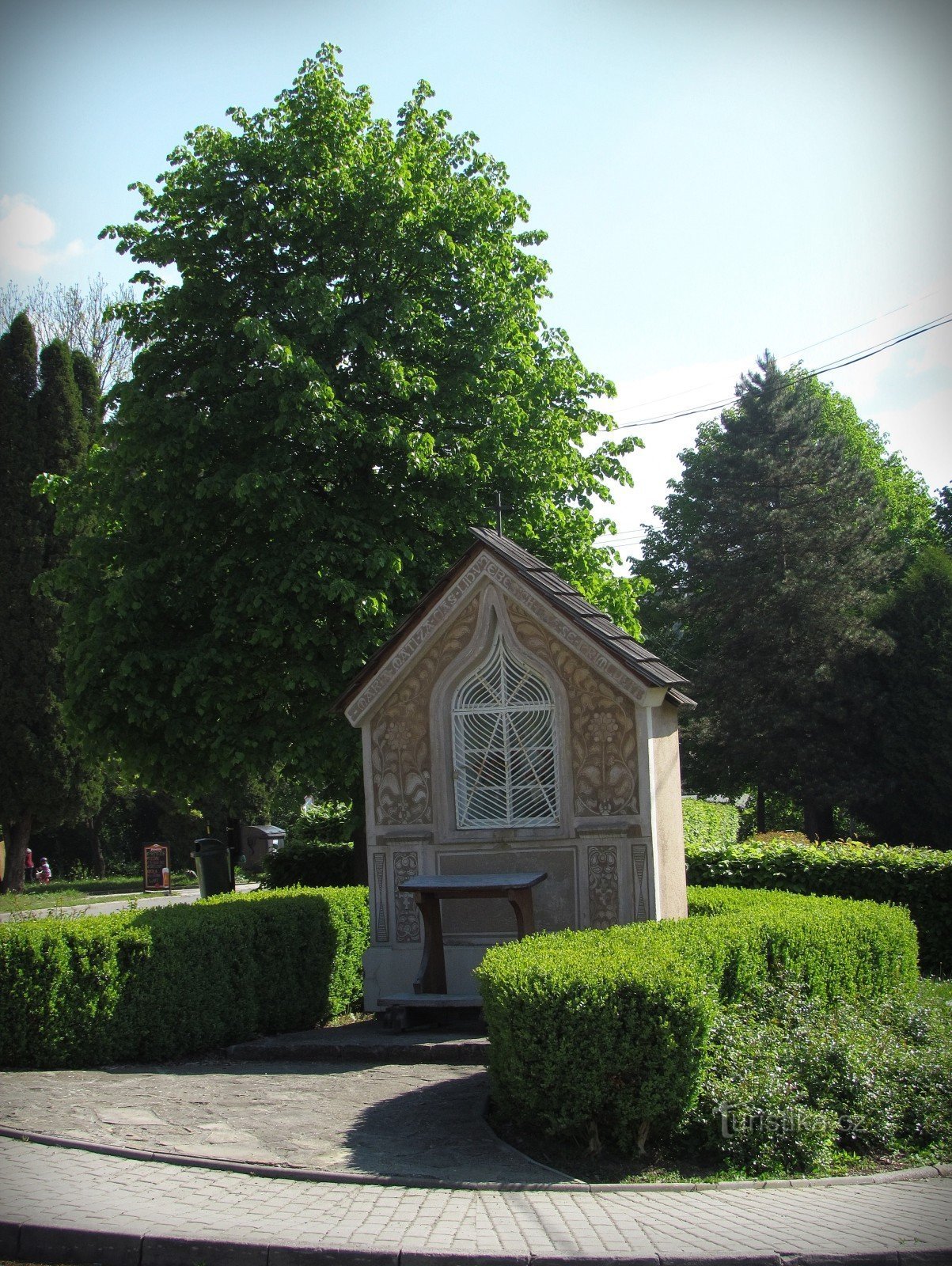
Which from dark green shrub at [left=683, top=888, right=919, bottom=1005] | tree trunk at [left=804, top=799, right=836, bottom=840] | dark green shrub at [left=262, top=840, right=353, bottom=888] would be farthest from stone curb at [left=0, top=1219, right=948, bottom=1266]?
tree trunk at [left=804, top=799, right=836, bottom=840]

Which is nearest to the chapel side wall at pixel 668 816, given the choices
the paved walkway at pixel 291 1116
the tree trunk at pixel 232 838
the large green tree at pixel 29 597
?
the paved walkway at pixel 291 1116

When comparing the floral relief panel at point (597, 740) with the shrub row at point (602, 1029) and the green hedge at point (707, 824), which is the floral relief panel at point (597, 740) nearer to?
the shrub row at point (602, 1029)

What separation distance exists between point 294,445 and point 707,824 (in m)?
13.8

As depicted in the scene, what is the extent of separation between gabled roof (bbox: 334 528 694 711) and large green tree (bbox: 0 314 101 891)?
23.9 metres

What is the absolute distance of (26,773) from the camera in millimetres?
34219

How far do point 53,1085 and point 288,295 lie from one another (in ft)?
35.8

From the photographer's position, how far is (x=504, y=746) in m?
12.0

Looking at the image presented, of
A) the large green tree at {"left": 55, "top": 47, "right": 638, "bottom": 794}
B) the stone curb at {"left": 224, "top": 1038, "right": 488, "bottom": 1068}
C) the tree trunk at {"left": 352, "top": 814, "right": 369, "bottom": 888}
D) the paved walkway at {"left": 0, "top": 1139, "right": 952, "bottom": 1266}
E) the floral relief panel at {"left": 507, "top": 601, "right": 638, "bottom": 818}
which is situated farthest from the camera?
the tree trunk at {"left": 352, "top": 814, "right": 369, "bottom": 888}

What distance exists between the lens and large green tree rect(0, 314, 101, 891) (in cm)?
3403

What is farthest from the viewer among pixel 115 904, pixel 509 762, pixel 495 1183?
pixel 115 904

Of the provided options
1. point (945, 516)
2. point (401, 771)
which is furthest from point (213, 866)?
point (945, 516)

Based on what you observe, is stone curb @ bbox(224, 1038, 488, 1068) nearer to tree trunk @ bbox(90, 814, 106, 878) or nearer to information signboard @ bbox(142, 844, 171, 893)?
information signboard @ bbox(142, 844, 171, 893)

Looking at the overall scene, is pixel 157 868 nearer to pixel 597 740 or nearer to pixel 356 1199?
pixel 597 740

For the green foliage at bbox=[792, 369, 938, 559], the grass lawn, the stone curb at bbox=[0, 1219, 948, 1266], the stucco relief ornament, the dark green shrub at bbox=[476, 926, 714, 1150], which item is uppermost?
the green foliage at bbox=[792, 369, 938, 559]
